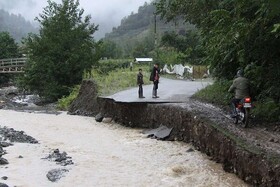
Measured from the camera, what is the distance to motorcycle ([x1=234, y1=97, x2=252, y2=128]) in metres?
12.0

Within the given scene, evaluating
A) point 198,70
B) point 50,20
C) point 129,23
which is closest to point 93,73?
point 50,20

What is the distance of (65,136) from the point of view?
16.8 metres

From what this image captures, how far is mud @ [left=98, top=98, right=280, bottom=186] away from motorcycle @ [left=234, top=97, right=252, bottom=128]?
0.28 metres

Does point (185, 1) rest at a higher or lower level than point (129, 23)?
lower

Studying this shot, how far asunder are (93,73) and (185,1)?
14.8 metres

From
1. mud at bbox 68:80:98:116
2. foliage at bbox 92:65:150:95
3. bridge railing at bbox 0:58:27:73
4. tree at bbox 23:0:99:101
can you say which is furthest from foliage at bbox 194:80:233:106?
bridge railing at bbox 0:58:27:73

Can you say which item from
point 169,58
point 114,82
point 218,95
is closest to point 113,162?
point 218,95

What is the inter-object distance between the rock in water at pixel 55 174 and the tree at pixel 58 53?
23.3 meters

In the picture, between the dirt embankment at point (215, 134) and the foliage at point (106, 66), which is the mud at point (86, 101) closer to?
the dirt embankment at point (215, 134)

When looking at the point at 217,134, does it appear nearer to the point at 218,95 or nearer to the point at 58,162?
the point at 58,162

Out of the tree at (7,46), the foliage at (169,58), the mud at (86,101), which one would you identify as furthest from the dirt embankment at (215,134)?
the tree at (7,46)

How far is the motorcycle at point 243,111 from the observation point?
12.0 meters

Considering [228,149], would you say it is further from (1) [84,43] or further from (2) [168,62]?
(2) [168,62]

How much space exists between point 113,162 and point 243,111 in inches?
177
